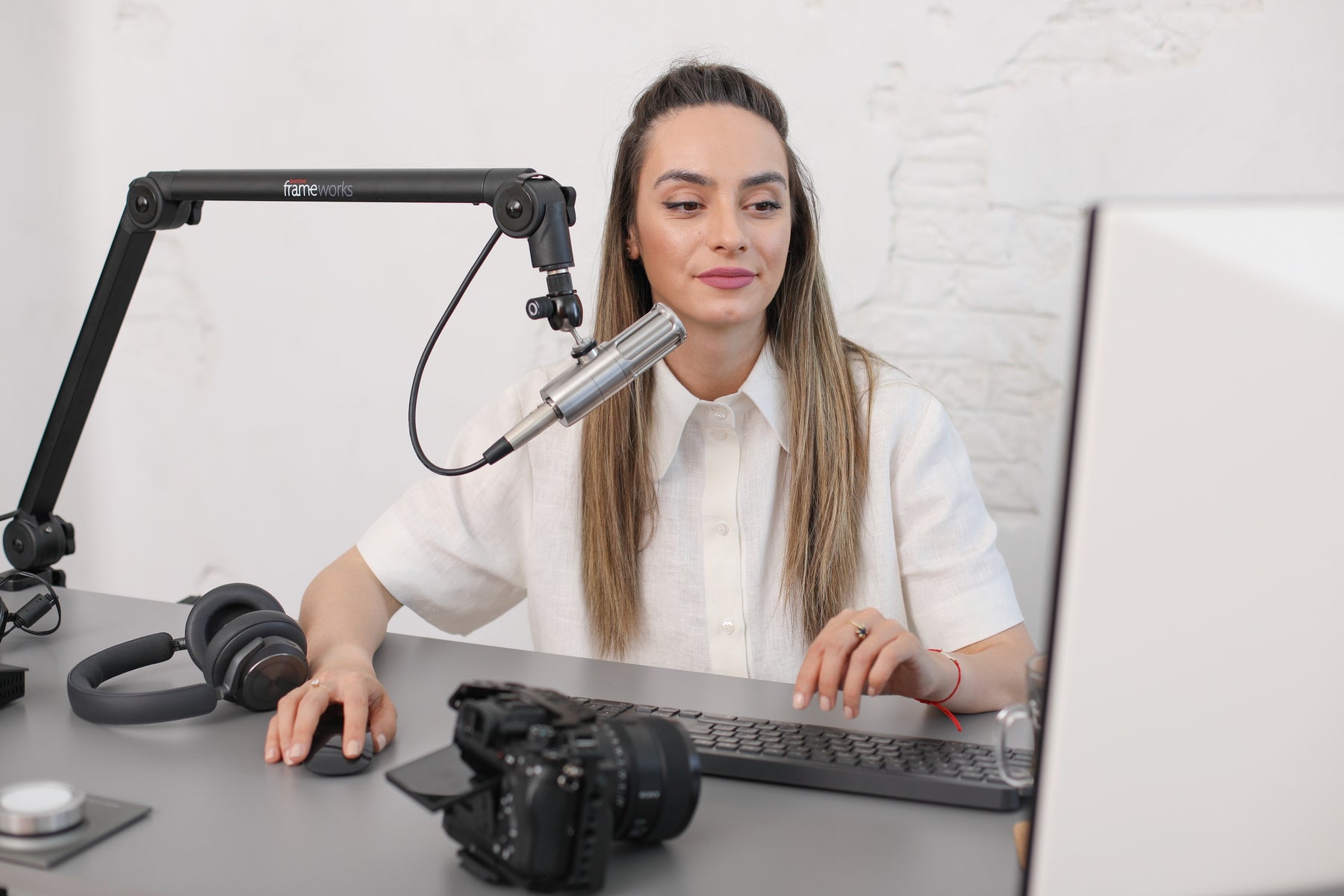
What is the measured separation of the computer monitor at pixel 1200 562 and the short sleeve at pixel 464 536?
3.27 ft

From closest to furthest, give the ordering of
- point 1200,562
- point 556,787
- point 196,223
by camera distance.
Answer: point 1200,562, point 556,787, point 196,223

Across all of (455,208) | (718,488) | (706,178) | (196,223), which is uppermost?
(455,208)

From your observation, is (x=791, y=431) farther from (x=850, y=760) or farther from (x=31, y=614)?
(x=31, y=614)

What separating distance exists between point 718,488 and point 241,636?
611 millimetres

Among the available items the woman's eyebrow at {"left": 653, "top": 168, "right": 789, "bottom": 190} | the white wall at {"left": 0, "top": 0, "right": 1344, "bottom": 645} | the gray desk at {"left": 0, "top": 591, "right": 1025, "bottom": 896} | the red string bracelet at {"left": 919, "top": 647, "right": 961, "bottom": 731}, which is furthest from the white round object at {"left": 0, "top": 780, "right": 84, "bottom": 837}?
the white wall at {"left": 0, "top": 0, "right": 1344, "bottom": 645}

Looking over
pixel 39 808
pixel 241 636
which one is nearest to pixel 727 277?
pixel 241 636

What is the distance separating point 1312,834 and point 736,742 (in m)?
0.48

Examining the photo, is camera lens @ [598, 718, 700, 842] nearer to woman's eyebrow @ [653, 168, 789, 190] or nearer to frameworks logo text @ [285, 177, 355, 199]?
frameworks logo text @ [285, 177, 355, 199]

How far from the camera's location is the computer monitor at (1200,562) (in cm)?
36

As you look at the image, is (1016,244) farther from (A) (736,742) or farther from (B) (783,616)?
(A) (736,742)

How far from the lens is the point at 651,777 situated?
655 millimetres

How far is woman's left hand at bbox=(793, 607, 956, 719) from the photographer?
34.9 inches

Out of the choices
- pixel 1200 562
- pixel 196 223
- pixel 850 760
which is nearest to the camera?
pixel 1200 562

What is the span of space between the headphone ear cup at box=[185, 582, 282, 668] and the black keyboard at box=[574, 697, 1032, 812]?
35 cm
